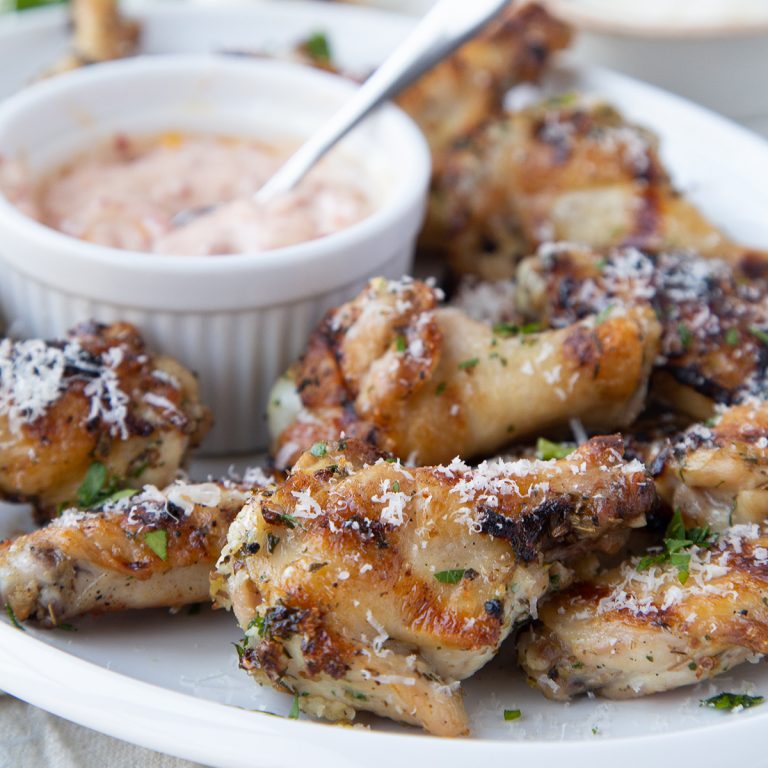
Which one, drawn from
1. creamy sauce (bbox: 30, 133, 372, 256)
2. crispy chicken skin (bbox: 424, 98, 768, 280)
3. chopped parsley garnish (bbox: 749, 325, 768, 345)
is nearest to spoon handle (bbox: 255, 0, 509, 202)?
creamy sauce (bbox: 30, 133, 372, 256)

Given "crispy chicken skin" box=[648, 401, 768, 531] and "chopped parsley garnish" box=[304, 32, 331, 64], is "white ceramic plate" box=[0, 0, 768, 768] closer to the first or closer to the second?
"crispy chicken skin" box=[648, 401, 768, 531]

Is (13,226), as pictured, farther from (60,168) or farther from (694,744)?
(694,744)

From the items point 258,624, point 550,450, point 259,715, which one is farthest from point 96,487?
point 550,450

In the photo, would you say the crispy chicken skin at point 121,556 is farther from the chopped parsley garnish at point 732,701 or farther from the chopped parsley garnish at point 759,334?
the chopped parsley garnish at point 759,334

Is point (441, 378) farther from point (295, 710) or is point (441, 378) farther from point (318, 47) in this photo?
point (318, 47)

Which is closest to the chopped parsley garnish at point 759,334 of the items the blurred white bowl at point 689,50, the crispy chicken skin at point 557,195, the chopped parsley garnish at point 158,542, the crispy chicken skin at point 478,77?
the crispy chicken skin at point 557,195

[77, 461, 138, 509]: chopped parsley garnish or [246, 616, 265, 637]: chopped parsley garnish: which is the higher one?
[246, 616, 265, 637]: chopped parsley garnish
